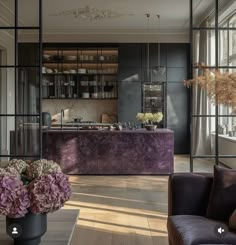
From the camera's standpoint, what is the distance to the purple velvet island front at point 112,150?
723 centimetres

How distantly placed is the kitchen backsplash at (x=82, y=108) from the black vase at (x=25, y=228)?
354 inches

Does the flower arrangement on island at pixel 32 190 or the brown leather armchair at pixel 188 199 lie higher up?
the flower arrangement on island at pixel 32 190

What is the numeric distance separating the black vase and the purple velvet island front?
545cm

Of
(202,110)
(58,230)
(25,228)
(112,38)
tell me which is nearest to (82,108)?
(112,38)

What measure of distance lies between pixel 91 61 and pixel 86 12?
6.62 ft

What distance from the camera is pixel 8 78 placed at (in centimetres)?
991

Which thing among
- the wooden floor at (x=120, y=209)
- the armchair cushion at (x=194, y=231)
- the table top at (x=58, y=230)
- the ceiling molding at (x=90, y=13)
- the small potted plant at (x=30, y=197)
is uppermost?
the ceiling molding at (x=90, y=13)

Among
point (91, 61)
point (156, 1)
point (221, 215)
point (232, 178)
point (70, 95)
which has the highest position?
point (156, 1)

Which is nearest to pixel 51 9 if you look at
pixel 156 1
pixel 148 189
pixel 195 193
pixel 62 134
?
pixel 156 1

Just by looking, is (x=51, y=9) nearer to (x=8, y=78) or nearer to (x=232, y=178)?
(x=8, y=78)

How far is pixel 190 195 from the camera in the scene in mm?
2916

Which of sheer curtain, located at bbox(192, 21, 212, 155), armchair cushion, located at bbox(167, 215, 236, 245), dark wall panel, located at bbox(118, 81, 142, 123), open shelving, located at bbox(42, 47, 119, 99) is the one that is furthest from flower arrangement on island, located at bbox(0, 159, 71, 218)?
open shelving, located at bbox(42, 47, 119, 99)

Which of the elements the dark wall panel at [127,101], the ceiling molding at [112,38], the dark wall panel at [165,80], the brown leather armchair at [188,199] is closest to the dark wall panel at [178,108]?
the dark wall panel at [165,80]

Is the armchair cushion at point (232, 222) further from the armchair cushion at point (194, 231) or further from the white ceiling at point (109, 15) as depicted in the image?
the white ceiling at point (109, 15)
